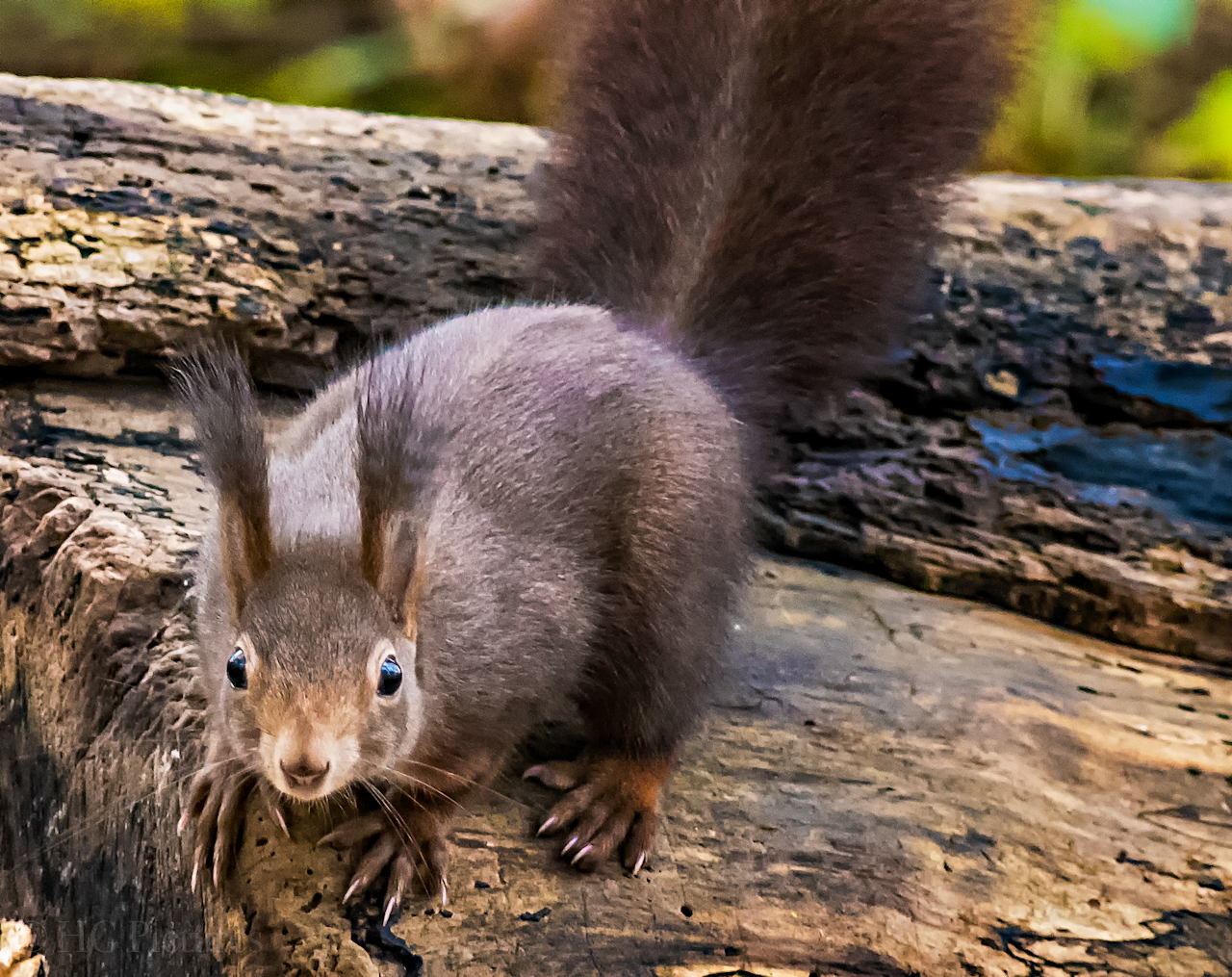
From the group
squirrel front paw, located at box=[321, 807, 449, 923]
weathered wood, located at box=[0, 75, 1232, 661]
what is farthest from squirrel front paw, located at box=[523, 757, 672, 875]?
weathered wood, located at box=[0, 75, 1232, 661]

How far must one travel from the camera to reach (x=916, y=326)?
8.33 ft

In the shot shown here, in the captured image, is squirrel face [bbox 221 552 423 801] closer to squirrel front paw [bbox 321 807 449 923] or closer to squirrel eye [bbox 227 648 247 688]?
squirrel eye [bbox 227 648 247 688]

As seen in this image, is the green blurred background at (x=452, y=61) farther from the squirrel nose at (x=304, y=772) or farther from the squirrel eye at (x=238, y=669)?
the squirrel nose at (x=304, y=772)

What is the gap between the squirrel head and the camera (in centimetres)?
135

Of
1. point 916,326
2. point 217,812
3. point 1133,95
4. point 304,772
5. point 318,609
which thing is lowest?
point 217,812

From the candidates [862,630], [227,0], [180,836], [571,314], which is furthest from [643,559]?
[227,0]

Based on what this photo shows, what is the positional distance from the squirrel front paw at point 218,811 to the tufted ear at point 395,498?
12.6 inches

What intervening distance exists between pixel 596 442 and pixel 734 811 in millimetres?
644

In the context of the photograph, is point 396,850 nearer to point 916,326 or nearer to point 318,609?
point 318,609

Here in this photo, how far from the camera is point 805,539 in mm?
2451

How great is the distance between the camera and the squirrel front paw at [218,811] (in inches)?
59.6

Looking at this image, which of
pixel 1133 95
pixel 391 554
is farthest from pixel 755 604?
pixel 1133 95

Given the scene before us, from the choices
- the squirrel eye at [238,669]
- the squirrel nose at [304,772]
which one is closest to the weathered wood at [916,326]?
the squirrel eye at [238,669]

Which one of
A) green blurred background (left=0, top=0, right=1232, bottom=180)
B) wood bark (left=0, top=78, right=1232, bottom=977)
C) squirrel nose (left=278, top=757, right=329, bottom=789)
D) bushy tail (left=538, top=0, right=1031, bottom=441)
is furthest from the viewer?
green blurred background (left=0, top=0, right=1232, bottom=180)
